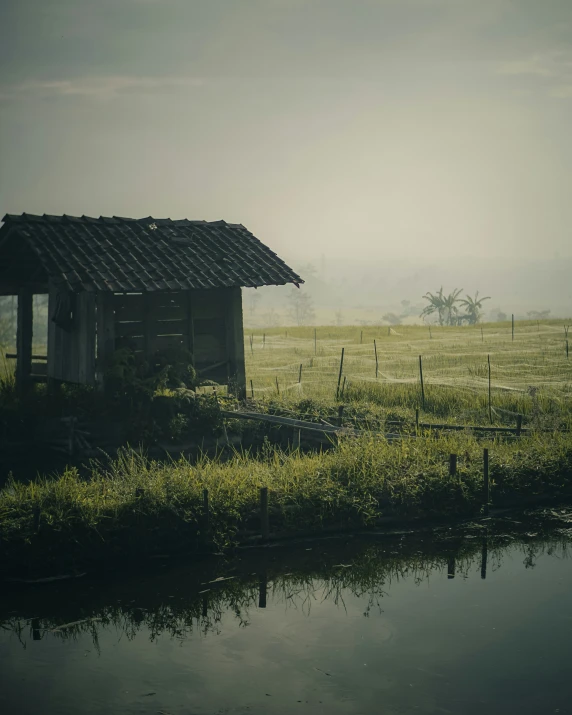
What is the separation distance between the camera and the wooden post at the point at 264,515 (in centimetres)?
1150

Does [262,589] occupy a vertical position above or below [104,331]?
below

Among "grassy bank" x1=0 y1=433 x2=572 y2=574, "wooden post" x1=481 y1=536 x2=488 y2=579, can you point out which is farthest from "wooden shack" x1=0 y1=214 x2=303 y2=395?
"wooden post" x1=481 y1=536 x2=488 y2=579

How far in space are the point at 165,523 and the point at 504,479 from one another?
5818 mm

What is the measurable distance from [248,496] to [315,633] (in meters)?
2.80

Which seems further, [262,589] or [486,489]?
[486,489]

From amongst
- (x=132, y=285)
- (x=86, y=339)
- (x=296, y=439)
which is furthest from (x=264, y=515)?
(x=86, y=339)

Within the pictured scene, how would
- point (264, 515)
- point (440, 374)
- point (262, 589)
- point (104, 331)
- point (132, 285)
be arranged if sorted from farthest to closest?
point (440, 374)
point (104, 331)
point (132, 285)
point (264, 515)
point (262, 589)

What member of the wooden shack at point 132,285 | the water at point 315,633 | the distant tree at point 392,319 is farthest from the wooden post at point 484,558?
the distant tree at point 392,319

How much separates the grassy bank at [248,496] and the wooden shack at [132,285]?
16.8ft

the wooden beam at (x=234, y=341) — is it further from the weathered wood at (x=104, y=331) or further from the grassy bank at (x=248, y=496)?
the grassy bank at (x=248, y=496)

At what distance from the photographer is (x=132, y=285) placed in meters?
16.8

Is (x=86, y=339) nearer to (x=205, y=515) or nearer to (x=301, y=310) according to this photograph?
(x=205, y=515)

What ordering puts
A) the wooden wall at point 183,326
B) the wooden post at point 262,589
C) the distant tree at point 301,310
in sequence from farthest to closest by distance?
the distant tree at point 301,310 → the wooden wall at point 183,326 → the wooden post at point 262,589

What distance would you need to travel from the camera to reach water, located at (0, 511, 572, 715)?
7.96 metres
